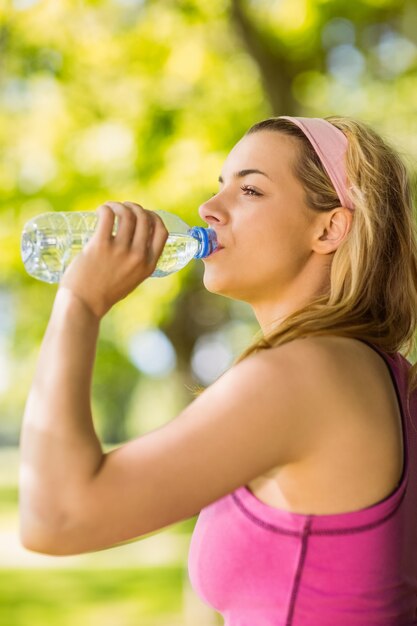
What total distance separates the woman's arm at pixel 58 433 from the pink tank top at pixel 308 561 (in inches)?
10.9

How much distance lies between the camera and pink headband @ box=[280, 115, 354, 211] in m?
1.88

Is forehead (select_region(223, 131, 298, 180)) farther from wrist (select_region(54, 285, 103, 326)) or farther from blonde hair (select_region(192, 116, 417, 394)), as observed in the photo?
wrist (select_region(54, 285, 103, 326))

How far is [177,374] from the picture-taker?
7.68 m

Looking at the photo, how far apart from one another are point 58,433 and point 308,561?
1.41 feet

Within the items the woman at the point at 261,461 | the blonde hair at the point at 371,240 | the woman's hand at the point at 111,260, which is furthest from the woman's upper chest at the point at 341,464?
the woman's hand at the point at 111,260

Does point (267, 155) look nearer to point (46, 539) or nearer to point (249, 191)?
point (249, 191)

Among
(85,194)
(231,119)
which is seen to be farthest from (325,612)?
(231,119)

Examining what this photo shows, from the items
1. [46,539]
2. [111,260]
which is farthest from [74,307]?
[46,539]

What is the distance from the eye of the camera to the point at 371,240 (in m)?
1.81

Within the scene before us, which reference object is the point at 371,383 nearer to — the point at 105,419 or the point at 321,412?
the point at 321,412

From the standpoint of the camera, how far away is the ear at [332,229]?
1.86m

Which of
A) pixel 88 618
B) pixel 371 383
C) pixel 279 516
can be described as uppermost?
pixel 371 383

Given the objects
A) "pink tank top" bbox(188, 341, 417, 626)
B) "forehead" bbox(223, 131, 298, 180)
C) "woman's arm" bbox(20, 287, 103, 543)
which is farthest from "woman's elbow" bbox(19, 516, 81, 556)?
"forehead" bbox(223, 131, 298, 180)

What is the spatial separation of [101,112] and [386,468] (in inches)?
212
